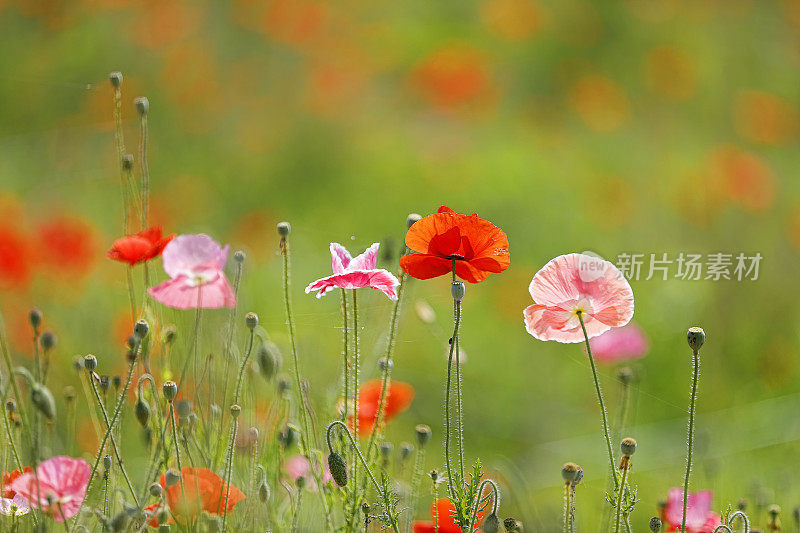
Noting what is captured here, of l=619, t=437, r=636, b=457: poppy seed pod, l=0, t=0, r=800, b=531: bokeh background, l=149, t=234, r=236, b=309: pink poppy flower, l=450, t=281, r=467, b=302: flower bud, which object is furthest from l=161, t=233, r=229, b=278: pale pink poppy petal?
l=0, t=0, r=800, b=531: bokeh background

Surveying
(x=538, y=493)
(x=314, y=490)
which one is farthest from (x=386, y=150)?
(x=314, y=490)

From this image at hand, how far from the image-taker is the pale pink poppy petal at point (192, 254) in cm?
77

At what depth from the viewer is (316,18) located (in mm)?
2615

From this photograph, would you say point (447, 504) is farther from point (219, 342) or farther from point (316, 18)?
point (316, 18)

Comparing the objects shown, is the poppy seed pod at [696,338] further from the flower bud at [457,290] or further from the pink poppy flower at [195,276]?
the pink poppy flower at [195,276]

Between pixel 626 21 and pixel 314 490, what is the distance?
8.31ft

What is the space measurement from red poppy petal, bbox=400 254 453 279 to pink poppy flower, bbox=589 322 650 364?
2.10 ft

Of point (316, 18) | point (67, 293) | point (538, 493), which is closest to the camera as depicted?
point (538, 493)

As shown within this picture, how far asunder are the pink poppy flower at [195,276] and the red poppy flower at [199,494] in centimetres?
14

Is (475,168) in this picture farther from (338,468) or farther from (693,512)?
(338,468)

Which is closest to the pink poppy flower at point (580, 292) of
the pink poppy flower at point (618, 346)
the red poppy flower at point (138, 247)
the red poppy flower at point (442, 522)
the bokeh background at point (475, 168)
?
the red poppy flower at point (442, 522)

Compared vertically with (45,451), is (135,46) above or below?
above

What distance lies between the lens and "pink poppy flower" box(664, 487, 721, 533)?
30.1 inches

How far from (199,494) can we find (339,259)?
0.20 m
